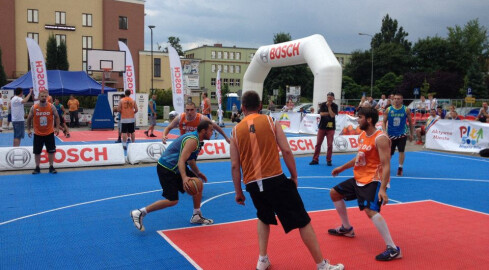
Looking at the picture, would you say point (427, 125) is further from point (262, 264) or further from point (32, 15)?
point (32, 15)

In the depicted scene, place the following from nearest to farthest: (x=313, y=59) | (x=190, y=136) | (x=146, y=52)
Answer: (x=190, y=136), (x=313, y=59), (x=146, y=52)

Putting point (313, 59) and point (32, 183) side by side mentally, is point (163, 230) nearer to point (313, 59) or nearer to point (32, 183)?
point (32, 183)

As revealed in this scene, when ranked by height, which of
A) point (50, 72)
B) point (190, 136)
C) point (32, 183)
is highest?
point (50, 72)

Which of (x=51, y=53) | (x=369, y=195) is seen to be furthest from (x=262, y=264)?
(x=51, y=53)

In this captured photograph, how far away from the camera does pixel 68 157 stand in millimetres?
11906

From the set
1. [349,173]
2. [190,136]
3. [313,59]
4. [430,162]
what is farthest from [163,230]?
[313,59]

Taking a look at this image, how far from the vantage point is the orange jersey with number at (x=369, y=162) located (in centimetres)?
517

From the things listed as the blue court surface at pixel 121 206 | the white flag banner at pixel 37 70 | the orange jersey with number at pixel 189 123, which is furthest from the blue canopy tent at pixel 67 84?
the orange jersey with number at pixel 189 123

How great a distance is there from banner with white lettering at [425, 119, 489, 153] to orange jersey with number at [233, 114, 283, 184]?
45.5 ft

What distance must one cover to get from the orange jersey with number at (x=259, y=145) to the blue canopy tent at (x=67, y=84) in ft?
84.7

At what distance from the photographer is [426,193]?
916 cm

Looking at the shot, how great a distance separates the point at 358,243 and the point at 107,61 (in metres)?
23.8

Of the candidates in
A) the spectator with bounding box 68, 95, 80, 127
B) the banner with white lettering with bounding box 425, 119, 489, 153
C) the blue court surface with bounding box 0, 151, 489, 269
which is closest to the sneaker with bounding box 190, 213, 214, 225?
the blue court surface with bounding box 0, 151, 489, 269

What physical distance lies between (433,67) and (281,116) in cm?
4951
